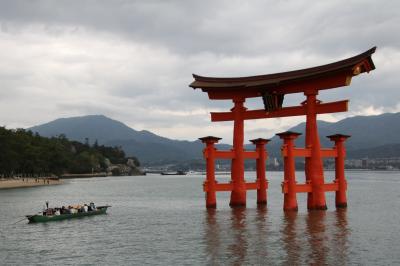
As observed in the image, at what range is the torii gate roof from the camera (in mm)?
34175

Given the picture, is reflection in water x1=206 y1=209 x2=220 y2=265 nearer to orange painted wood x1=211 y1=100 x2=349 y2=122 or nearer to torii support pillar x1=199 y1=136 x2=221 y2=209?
torii support pillar x1=199 y1=136 x2=221 y2=209

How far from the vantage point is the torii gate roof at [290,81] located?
34.2 meters

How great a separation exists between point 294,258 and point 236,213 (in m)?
17.2

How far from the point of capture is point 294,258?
23.0m

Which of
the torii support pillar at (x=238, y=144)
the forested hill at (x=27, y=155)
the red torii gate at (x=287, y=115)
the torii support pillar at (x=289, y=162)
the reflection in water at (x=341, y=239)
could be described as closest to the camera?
the reflection in water at (x=341, y=239)

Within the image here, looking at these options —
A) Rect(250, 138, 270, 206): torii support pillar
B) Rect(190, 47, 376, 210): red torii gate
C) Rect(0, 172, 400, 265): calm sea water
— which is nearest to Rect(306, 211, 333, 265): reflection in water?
Rect(0, 172, 400, 265): calm sea water

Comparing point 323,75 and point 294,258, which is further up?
point 323,75

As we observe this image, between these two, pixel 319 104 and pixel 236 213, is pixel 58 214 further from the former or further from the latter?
pixel 319 104

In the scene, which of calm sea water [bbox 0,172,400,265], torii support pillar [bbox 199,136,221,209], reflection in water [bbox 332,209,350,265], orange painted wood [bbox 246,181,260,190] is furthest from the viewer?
orange painted wood [bbox 246,181,260,190]

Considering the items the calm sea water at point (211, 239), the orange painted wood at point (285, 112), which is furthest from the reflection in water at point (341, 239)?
the orange painted wood at point (285, 112)

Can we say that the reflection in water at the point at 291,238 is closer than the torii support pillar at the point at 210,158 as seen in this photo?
Yes

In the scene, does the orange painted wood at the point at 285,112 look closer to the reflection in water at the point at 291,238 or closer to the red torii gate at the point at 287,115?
the red torii gate at the point at 287,115

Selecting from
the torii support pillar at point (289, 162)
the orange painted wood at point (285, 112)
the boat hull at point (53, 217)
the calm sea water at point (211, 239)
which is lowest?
the calm sea water at point (211, 239)

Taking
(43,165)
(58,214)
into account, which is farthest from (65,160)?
(58,214)
